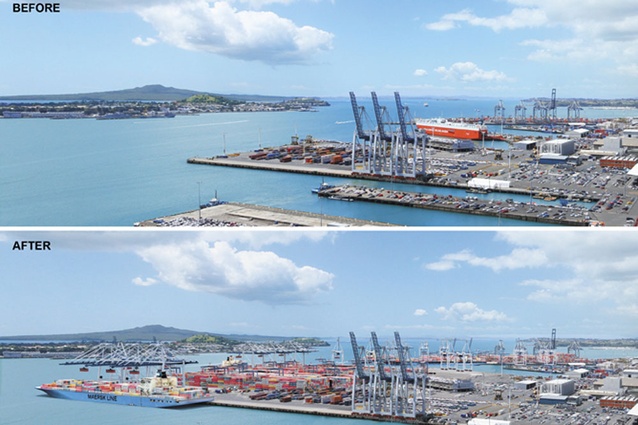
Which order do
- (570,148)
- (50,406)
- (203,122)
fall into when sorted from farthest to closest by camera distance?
(203,122) < (570,148) < (50,406)

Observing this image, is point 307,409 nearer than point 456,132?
Yes

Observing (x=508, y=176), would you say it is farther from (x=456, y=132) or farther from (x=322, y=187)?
(x=456, y=132)

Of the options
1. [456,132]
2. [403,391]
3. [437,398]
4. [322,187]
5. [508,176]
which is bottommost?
[437,398]

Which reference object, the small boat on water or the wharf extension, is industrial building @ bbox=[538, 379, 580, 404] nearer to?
the wharf extension

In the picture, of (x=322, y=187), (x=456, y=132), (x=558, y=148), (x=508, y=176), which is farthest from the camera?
(x=456, y=132)

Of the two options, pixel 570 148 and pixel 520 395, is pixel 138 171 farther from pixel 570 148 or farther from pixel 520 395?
pixel 570 148

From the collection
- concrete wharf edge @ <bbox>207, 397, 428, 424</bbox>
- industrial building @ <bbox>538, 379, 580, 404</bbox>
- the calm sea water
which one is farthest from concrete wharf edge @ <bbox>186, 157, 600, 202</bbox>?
concrete wharf edge @ <bbox>207, 397, 428, 424</bbox>

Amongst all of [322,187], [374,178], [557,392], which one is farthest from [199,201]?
[557,392]

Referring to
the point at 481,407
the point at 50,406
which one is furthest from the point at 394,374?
the point at 50,406
